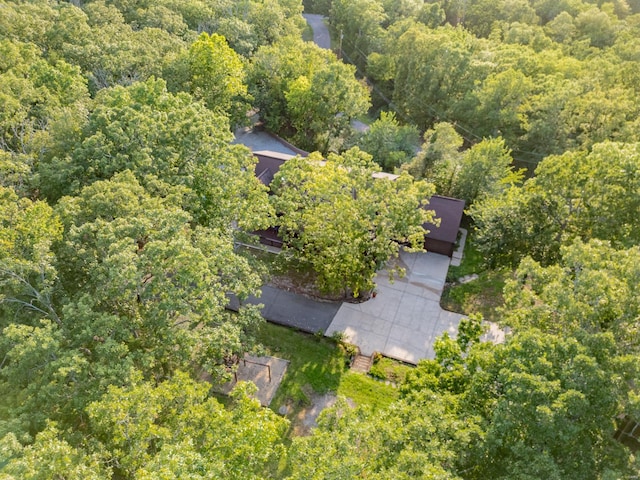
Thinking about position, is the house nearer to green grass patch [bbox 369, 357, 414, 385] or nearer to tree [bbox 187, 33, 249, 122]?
green grass patch [bbox 369, 357, 414, 385]

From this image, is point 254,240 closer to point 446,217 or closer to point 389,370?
point 389,370

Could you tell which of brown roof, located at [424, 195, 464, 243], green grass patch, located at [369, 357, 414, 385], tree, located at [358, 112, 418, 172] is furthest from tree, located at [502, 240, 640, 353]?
tree, located at [358, 112, 418, 172]

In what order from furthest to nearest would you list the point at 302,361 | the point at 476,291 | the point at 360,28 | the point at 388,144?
the point at 360,28 → the point at 388,144 → the point at 476,291 → the point at 302,361

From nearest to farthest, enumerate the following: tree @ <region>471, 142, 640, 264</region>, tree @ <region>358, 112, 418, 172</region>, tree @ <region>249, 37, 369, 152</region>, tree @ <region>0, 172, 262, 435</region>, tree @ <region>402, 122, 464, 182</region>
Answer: tree @ <region>0, 172, 262, 435</region> < tree @ <region>471, 142, 640, 264</region> < tree @ <region>402, 122, 464, 182</region> < tree @ <region>358, 112, 418, 172</region> < tree @ <region>249, 37, 369, 152</region>

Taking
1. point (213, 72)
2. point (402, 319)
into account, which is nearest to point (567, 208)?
point (402, 319)

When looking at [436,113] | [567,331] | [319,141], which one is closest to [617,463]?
[567,331]

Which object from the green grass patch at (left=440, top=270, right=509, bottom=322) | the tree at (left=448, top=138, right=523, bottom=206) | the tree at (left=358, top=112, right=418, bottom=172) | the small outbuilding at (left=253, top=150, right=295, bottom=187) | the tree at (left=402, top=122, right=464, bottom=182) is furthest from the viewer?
the tree at (left=358, top=112, right=418, bottom=172)

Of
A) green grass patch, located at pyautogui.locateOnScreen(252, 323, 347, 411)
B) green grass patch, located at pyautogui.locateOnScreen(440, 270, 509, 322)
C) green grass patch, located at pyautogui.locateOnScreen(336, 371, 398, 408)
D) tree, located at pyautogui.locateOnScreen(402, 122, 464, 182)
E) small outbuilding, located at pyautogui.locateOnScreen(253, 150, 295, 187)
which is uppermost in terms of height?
tree, located at pyautogui.locateOnScreen(402, 122, 464, 182)
